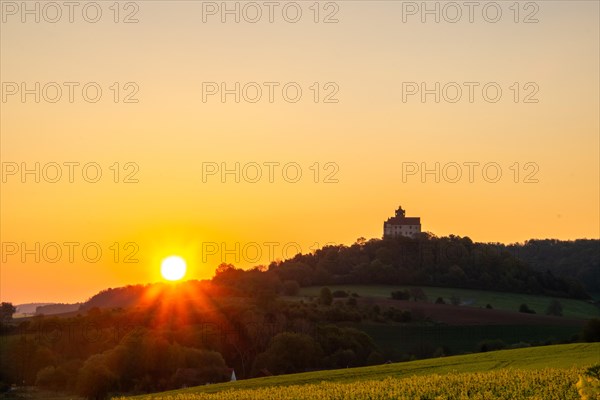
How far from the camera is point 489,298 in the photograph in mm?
132250

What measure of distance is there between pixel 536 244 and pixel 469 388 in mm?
168556

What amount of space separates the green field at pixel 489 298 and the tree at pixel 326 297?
217 inches

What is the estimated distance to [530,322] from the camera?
111750mm

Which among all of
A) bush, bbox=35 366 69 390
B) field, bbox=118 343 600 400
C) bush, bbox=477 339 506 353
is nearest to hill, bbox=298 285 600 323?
bush, bbox=477 339 506 353

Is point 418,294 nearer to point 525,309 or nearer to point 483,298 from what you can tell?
point 483,298

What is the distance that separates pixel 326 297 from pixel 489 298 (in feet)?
82.0

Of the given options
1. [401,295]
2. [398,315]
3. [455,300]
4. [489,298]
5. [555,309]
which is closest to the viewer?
[398,315]

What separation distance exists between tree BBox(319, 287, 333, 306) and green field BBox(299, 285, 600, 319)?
5.52 m

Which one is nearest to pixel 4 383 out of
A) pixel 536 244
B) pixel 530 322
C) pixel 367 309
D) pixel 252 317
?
pixel 252 317

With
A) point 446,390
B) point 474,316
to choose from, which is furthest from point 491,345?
point 446,390

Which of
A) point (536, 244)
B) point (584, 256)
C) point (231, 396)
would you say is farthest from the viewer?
point (536, 244)

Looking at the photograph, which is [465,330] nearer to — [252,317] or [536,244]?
[252,317]

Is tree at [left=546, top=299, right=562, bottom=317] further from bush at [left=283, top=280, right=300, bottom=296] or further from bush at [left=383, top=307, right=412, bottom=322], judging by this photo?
bush at [left=283, top=280, right=300, bottom=296]

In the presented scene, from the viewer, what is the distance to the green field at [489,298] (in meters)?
127
